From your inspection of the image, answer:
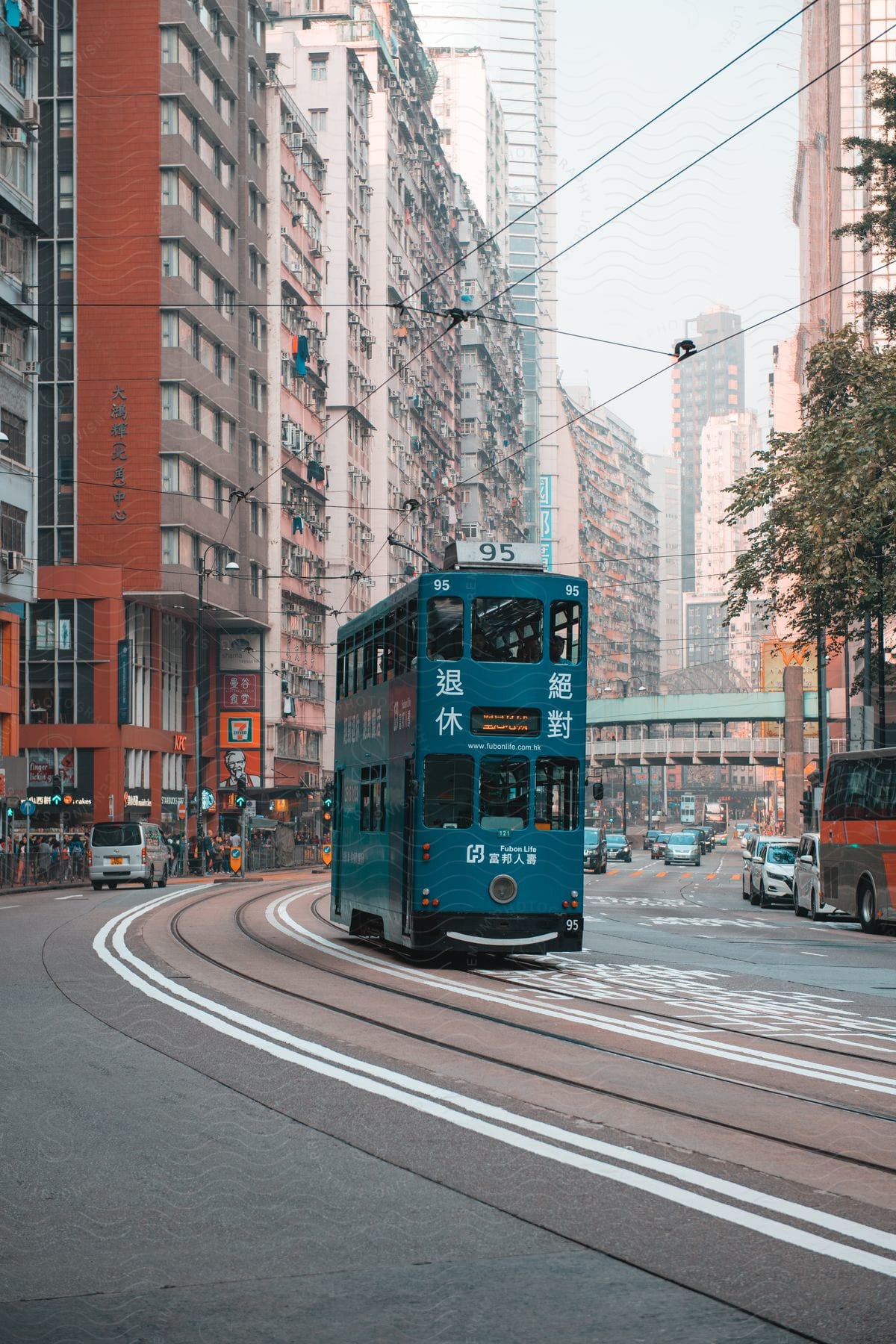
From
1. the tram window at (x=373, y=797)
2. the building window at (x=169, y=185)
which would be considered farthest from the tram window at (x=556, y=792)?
the building window at (x=169, y=185)

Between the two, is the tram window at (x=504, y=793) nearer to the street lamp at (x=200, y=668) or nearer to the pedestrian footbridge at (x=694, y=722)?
the street lamp at (x=200, y=668)

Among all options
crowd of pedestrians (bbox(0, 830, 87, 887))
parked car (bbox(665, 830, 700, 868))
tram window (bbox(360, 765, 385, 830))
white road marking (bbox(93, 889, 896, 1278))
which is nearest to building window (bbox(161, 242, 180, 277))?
crowd of pedestrians (bbox(0, 830, 87, 887))

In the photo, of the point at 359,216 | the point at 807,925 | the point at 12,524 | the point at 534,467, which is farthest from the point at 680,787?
the point at 807,925

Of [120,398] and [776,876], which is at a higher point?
[120,398]

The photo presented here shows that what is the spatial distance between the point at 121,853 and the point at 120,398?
22.5 meters

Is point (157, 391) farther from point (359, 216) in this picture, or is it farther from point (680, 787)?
point (680, 787)

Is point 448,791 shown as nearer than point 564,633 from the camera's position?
Yes

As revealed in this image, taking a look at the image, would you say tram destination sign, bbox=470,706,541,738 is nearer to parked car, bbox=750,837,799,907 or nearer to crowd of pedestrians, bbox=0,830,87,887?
parked car, bbox=750,837,799,907

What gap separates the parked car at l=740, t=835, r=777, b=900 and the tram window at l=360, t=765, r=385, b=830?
2283 cm

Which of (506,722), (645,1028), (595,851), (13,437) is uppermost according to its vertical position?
(13,437)

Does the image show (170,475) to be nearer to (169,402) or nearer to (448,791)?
(169,402)

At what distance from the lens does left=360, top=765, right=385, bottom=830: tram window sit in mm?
20953

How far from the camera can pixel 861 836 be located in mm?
31484

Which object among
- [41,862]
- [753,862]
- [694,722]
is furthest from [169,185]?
[694,722]
